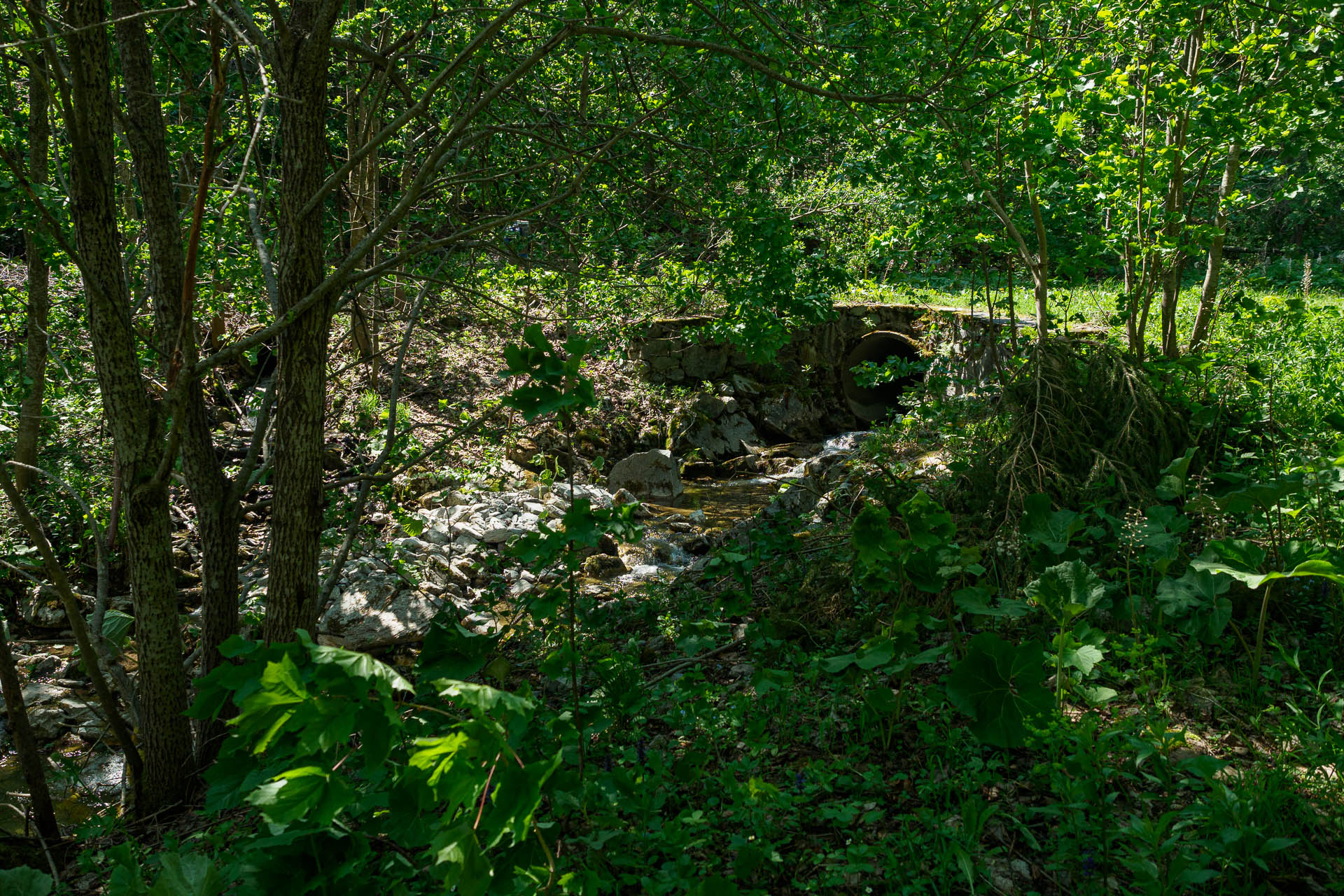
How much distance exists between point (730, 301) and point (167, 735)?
3.46m

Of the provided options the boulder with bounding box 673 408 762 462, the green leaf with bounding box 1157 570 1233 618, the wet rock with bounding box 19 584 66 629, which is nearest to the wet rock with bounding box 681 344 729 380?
the boulder with bounding box 673 408 762 462

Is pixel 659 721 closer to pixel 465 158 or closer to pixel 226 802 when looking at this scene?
pixel 226 802

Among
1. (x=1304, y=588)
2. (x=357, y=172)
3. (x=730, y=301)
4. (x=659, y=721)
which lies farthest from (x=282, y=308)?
(x=357, y=172)

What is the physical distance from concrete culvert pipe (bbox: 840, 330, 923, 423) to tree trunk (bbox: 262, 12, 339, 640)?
9.87 meters

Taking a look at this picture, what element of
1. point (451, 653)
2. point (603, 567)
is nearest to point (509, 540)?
point (451, 653)

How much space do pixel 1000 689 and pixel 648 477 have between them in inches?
293

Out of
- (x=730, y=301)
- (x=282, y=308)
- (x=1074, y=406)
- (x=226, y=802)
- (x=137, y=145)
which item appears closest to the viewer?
(x=226, y=802)

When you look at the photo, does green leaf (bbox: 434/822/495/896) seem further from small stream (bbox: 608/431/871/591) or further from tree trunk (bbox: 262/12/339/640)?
small stream (bbox: 608/431/871/591)

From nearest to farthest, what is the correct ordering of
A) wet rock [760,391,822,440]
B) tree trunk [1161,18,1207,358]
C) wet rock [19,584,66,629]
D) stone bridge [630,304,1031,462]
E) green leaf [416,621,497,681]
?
green leaf [416,621,497,681] → tree trunk [1161,18,1207,358] → wet rock [19,584,66,629] → stone bridge [630,304,1031,462] → wet rock [760,391,822,440]

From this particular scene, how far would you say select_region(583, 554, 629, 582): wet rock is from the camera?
6988 millimetres

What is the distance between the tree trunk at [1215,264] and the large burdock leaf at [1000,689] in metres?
3.59

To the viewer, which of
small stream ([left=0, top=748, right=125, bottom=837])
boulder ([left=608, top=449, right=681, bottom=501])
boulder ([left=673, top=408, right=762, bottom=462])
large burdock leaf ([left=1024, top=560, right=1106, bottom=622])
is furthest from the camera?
boulder ([left=673, top=408, right=762, bottom=462])

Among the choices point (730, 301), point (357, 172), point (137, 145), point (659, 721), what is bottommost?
point (659, 721)

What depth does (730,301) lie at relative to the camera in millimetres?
4824
